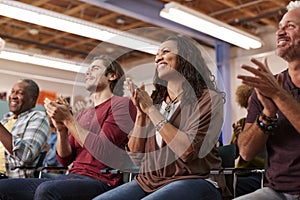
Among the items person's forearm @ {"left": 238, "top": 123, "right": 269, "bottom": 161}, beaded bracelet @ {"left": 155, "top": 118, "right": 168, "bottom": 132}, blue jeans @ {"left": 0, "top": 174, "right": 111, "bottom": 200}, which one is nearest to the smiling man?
blue jeans @ {"left": 0, "top": 174, "right": 111, "bottom": 200}

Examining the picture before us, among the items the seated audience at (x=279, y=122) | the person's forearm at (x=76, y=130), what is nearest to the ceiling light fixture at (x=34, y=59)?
the person's forearm at (x=76, y=130)

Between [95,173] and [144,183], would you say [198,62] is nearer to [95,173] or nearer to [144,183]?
[144,183]

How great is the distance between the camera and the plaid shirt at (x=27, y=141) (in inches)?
93.0

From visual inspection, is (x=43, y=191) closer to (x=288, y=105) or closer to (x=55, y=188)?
(x=55, y=188)

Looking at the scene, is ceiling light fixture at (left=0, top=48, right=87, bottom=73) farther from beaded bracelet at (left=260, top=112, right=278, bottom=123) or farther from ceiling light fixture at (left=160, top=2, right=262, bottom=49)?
beaded bracelet at (left=260, top=112, right=278, bottom=123)

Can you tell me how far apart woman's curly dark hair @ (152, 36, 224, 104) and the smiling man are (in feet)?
3.21

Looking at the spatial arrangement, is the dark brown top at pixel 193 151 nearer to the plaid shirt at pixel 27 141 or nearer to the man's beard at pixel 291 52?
the man's beard at pixel 291 52

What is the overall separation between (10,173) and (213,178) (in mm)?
1402

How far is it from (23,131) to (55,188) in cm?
76

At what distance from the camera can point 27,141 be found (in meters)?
2.38

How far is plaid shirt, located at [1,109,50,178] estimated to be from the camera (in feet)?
7.75

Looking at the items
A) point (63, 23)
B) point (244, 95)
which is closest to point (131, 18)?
point (63, 23)

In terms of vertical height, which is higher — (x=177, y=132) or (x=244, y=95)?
(x=244, y=95)

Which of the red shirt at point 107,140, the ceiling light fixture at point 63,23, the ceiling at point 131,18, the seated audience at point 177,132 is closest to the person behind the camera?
the seated audience at point 177,132
